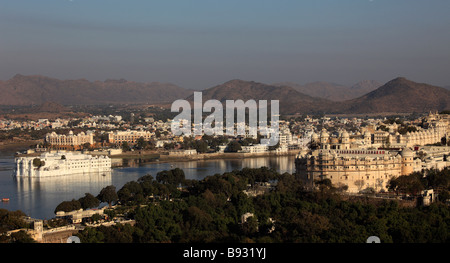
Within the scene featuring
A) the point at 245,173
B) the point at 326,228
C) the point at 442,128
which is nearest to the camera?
the point at 326,228

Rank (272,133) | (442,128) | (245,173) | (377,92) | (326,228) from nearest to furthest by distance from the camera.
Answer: (326,228)
(245,173)
(442,128)
(272,133)
(377,92)

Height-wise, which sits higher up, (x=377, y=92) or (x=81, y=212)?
(x=377, y=92)

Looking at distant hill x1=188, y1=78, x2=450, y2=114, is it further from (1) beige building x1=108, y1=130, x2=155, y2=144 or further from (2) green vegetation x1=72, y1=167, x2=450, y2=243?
(2) green vegetation x1=72, y1=167, x2=450, y2=243

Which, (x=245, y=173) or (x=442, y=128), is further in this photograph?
(x=442, y=128)

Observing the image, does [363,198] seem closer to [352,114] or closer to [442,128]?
[442,128]

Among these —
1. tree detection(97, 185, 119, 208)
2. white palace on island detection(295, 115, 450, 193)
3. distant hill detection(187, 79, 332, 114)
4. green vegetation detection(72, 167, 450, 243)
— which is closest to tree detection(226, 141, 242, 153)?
white palace on island detection(295, 115, 450, 193)

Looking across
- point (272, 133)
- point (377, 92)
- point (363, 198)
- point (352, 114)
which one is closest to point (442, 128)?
point (363, 198)

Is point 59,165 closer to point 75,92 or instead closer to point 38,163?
point 38,163

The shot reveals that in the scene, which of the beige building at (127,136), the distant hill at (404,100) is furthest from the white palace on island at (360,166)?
the distant hill at (404,100)
